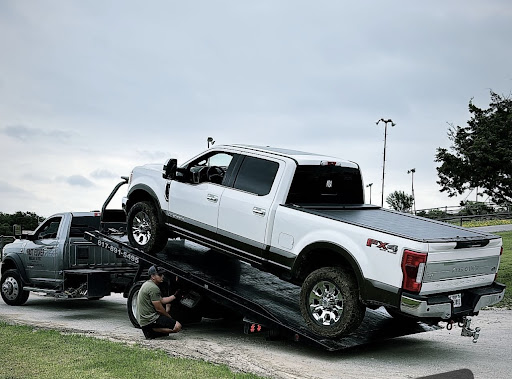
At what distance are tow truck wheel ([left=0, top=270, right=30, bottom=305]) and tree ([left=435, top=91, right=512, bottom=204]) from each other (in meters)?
36.3

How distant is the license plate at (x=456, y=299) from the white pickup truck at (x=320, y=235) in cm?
1

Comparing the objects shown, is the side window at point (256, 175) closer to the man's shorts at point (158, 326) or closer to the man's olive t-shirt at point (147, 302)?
the man's olive t-shirt at point (147, 302)

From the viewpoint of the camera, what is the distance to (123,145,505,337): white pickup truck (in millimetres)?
8055

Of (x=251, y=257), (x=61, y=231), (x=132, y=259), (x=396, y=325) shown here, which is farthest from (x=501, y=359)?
(x=61, y=231)

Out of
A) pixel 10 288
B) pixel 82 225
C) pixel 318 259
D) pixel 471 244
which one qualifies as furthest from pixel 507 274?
pixel 10 288

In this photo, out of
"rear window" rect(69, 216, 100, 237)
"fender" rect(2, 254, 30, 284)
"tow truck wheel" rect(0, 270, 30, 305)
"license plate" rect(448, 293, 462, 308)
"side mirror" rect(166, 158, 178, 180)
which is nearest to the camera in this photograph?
"license plate" rect(448, 293, 462, 308)

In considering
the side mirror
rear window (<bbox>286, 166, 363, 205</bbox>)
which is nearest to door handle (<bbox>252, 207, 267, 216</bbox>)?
rear window (<bbox>286, 166, 363, 205</bbox>)

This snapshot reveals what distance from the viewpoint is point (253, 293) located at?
998 centimetres

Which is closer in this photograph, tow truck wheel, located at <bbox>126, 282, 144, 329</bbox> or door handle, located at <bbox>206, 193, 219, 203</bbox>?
door handle, located at <bbox>206, 193, 219, 203</bbox>

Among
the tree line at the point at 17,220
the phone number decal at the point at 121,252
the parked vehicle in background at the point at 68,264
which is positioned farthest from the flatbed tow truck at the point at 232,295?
the tree line at the point at 17,220

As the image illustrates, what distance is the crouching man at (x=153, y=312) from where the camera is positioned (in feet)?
33.4

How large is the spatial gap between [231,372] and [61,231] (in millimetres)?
6883

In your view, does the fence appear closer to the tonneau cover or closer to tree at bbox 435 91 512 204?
tree at bbox 435 91 512 204

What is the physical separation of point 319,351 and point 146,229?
3.61m
